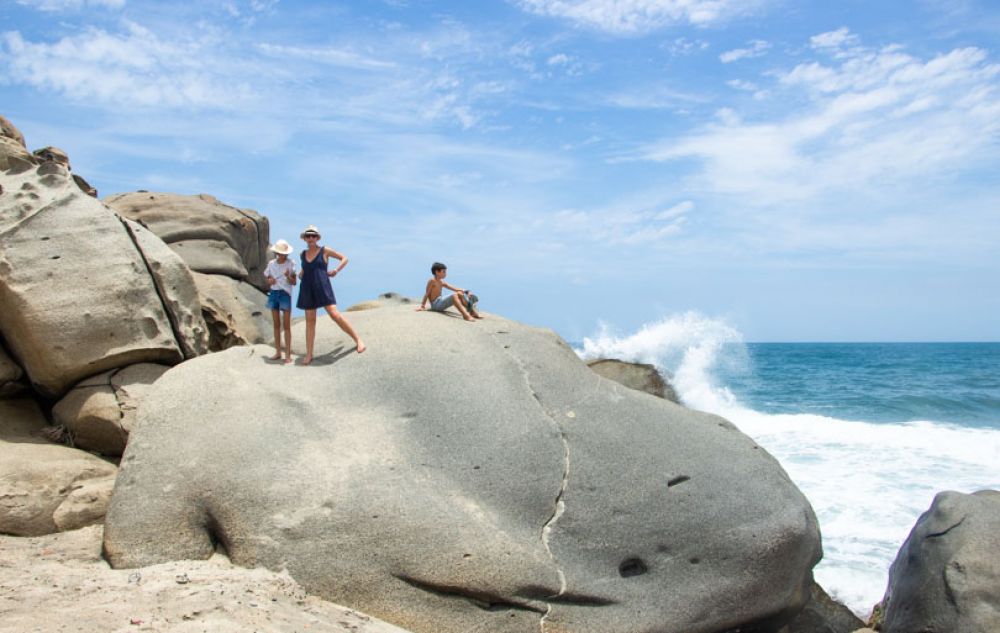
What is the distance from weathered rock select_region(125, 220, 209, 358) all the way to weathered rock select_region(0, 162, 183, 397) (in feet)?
0.33

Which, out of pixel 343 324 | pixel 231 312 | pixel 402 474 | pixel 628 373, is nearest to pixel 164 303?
pixel 343 324

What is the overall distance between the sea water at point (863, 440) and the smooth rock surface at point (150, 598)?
644cm

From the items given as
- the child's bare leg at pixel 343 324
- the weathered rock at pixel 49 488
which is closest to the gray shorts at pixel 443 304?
the child's bare leg at pixel 343 324

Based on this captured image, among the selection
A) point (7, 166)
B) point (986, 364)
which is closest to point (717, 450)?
point (7, 166)

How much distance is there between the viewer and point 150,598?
4.54 meters

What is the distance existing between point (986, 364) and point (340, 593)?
5374 centimetres

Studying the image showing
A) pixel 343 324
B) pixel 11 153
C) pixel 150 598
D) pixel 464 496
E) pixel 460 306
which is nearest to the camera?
pixel 150 598

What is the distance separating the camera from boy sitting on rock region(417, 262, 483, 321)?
827 centimetres

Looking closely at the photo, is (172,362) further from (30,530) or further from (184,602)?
(184,602)

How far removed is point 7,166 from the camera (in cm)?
859

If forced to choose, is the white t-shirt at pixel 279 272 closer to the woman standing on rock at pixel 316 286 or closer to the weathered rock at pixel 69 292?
the woman standing on rock at pixel 316 286

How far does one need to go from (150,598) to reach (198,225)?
8253mm

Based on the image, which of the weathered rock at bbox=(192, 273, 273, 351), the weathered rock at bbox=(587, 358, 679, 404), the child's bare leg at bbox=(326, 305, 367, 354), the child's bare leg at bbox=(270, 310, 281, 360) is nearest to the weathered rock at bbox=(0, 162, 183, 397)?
the weathered rock at bbox=(192, 273, 273, 351)

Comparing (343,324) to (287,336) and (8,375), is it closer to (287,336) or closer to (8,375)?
(287,336)
